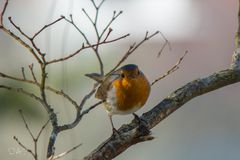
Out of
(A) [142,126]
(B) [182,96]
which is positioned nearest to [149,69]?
(B) [182,96]

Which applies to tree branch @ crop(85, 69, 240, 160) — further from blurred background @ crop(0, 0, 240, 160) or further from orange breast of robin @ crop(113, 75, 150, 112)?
blurred background @ crop(0, 0, 240, 160)

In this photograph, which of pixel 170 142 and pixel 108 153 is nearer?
pixel 108 153

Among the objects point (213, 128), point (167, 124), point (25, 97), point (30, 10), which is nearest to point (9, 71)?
point (25, 97)

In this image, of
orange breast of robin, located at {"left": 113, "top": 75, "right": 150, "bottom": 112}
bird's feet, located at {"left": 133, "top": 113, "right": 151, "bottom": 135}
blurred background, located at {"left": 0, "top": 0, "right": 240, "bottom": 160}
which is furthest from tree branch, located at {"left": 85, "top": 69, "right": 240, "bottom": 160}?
blurred background, located at {"left": 0, "top": 0, "right": 240, "bottom": 160}

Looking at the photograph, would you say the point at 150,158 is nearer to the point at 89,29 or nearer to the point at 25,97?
the point at 89,29

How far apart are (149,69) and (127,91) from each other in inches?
111

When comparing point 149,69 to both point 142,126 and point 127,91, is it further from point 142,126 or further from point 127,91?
point 142,126

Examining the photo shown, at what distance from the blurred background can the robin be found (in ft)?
1.71

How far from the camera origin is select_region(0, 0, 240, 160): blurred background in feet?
11.5

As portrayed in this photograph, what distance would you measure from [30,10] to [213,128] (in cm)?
196

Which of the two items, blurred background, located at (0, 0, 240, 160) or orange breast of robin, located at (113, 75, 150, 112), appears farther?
blurred background, located at (0, 0, 240, 160)

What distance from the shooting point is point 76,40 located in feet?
13.8

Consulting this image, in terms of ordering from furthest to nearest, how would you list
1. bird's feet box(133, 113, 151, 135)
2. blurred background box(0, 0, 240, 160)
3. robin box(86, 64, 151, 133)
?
blurred background box(0, 0, 240, 160)
robin box(86, 64, 151, 133)
bird's feet box(133, 113, 151, 135)

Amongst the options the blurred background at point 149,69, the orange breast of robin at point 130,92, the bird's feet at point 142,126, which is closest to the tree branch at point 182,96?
the bird's feet at point 142,126
